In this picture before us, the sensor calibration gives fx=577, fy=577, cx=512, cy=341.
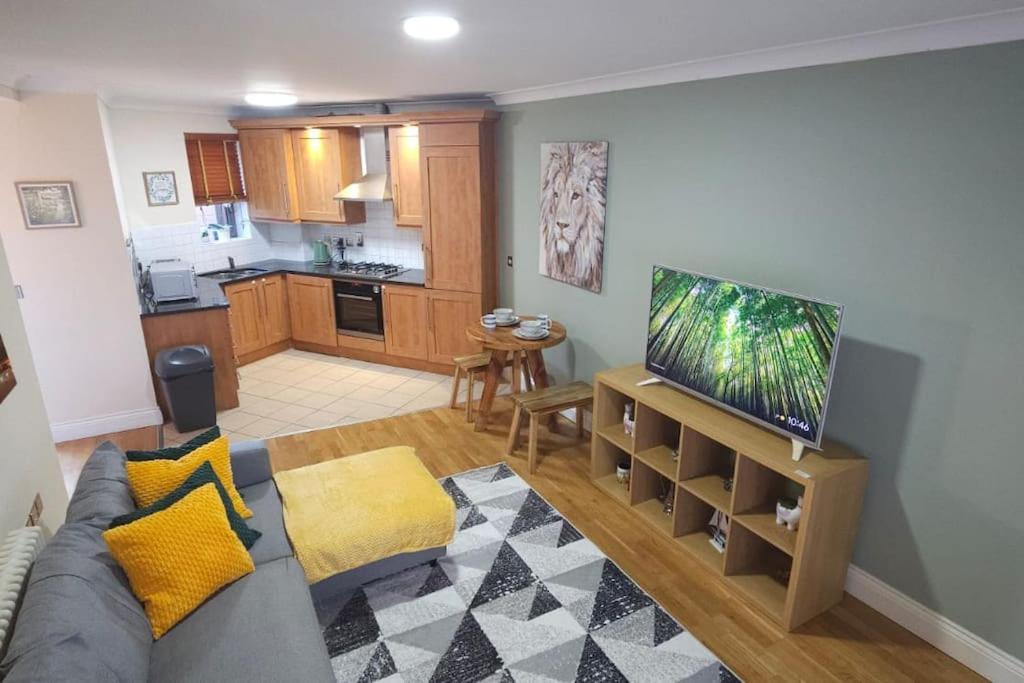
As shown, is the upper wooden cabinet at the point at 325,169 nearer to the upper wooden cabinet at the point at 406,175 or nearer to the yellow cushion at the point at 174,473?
the upper wooden cabinet at the point at 406,175

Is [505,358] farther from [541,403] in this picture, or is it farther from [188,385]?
[188,385]

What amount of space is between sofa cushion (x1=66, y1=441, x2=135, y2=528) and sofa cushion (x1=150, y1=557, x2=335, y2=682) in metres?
0.52

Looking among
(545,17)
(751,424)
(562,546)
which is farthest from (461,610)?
(545,17)

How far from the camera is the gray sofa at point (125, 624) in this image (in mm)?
1546

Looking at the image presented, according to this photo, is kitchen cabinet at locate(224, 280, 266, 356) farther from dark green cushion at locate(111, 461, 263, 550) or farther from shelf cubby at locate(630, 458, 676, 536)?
shelf cubby at locate(630, 458, 676, 536)

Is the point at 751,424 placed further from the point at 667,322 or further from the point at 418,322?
the point at 418,322

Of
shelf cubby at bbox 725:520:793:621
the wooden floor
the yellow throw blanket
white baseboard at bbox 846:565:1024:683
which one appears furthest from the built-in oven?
white baseboard at bbox 846:565:1024:683

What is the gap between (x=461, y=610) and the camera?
2607mm

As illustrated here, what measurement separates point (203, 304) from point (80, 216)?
0.98 m

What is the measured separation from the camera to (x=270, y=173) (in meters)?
5.86

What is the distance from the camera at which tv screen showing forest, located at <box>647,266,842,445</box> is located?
2.39 meters

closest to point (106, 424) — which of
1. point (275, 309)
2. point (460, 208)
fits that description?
point (275, 309)

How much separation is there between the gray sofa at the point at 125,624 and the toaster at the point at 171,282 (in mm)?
2630

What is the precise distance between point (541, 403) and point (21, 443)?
262cm
